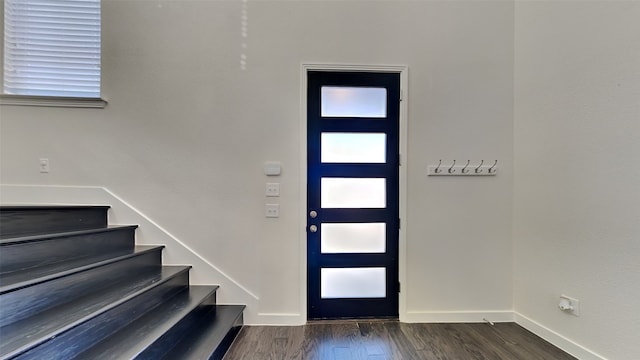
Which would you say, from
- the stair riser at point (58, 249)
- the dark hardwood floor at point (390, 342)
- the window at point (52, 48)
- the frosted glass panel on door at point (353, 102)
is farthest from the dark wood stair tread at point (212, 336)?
the window at point (52, 48)

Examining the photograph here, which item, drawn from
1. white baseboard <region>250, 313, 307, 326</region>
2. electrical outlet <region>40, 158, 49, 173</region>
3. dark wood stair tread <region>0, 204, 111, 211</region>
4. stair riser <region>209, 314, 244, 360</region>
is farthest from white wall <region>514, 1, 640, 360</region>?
electrical outlet <region>40, 158, 49, 173</region>

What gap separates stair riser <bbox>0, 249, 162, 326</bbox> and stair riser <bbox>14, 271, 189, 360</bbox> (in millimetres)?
245

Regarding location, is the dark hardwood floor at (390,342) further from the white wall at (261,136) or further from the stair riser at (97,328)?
the stair riser at (97,328)

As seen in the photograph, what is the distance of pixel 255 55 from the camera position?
8.14ft

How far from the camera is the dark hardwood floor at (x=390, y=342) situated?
6.51 feet

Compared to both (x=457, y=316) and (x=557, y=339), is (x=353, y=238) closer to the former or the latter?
(x=457, y=316)

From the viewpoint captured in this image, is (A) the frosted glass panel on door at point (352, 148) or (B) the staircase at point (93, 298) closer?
(B) the staircase at point (93, 298)

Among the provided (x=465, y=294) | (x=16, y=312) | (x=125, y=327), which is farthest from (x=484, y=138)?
(x=16, y=312)

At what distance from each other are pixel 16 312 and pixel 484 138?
3411mm

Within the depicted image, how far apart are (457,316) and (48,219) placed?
338 centimetres

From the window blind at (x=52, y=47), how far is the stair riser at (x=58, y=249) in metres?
1.43

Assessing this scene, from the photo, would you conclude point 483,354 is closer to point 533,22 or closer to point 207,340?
point 207,340

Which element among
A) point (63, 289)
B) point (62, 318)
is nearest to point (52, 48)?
point (63, 289)

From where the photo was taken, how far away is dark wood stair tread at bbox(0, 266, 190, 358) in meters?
1.11
